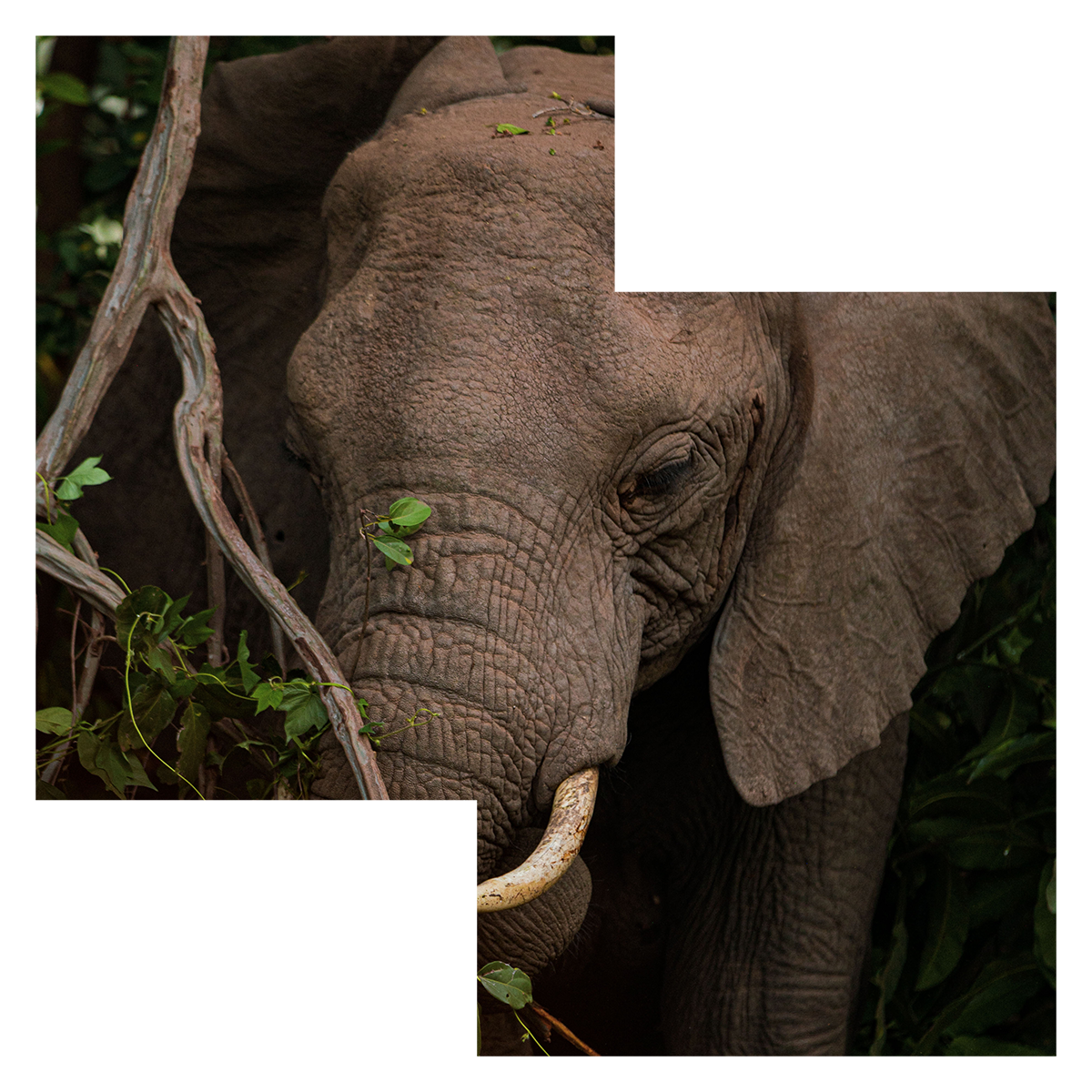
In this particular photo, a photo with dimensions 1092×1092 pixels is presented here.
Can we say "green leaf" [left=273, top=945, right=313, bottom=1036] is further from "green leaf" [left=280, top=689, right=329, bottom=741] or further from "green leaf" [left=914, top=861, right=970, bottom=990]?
"green leaf" [left=914, top=861, right=970, bottom=990]

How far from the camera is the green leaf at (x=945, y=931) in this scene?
2.36m

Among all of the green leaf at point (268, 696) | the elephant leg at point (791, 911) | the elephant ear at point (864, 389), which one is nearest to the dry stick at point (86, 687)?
the green leaf at point (268, 696)

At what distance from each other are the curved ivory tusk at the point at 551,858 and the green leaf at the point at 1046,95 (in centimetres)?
98

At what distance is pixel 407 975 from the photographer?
Answer: 1.40 metres

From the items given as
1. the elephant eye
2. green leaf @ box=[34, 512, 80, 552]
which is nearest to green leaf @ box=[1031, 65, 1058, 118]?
the elephant eye

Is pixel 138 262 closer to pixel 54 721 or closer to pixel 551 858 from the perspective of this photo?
pixel 54 721

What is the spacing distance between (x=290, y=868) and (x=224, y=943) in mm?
102

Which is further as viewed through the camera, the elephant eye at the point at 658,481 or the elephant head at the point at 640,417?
the elephant eye at the point at 658,481

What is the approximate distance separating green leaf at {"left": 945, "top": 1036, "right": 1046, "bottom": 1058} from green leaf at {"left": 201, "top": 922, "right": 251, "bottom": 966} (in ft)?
4.15

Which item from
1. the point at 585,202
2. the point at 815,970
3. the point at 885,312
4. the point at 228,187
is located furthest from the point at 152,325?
the point at 815,970

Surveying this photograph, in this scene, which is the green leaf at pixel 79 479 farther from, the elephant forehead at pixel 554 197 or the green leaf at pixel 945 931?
the green leaf at pixel 945 931

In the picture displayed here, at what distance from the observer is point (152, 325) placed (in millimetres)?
2420

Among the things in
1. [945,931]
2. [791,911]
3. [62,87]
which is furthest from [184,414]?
[945,931]

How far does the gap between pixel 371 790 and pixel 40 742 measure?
0.74 metres
